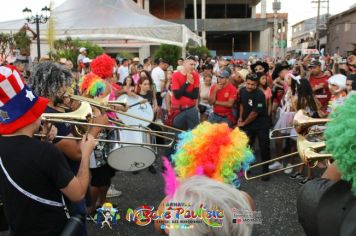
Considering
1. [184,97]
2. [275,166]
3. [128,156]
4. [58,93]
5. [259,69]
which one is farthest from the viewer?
[259,69]

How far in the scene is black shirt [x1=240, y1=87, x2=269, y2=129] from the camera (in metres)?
5.77

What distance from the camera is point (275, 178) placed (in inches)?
228

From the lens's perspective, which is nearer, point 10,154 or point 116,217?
point 10,154

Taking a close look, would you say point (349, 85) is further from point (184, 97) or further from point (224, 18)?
point (224, 18)

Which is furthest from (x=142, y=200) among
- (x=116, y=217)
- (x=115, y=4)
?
(x=115, y=4)

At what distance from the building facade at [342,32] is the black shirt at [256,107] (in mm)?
31259

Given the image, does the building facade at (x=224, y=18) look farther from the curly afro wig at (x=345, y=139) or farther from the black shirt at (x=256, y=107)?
the curly afro wig at (x=345, y=139)

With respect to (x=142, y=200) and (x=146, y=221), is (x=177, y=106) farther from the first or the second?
(x=146, y=221)

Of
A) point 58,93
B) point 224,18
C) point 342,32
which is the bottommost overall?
point 58,93

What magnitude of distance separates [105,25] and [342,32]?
33.4 meters

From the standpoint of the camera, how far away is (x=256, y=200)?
4.89 meters

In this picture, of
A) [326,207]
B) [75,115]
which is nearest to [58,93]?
[75,115]

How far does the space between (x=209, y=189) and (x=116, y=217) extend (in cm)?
306

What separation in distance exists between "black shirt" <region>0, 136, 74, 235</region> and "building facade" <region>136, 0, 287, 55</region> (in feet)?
127
